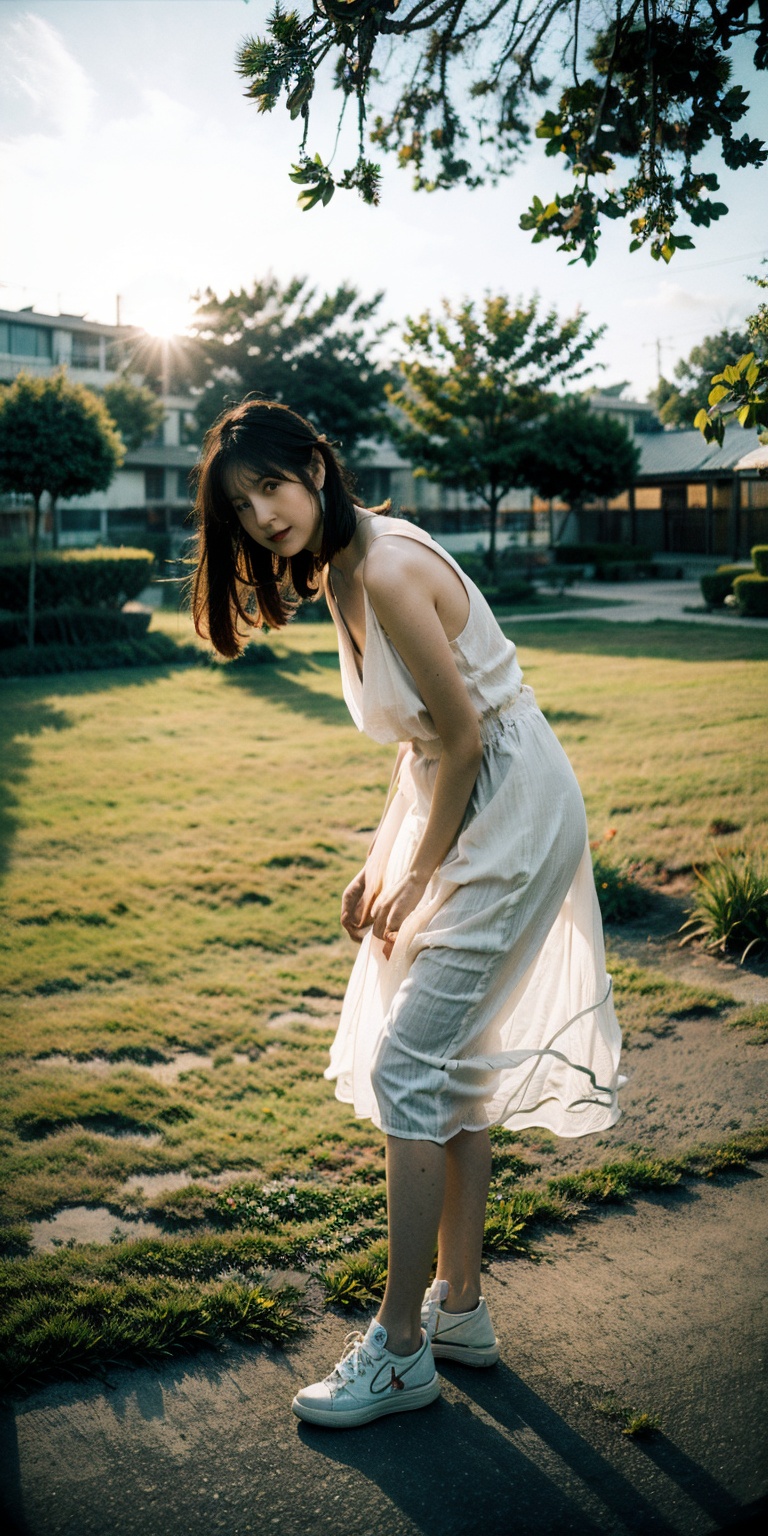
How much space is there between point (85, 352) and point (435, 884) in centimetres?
5148

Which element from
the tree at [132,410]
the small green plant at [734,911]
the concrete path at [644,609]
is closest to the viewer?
Answer: the small green plant at [734,911]

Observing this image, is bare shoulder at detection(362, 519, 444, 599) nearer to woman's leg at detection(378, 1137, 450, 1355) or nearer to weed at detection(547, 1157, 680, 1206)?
woman's leg at detection(378, 1137, 450, 1355)

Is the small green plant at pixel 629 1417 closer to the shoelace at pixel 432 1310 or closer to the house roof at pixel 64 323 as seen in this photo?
the shoelace at pixel 432 1310

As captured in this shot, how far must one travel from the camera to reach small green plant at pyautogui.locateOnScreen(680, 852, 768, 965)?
4.75 meters

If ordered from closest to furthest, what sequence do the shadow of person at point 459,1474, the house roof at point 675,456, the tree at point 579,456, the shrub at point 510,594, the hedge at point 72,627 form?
the shadow of person at point 459,1474 < the hedge at point 72,627 < the shrub at point 510,594 < the tree at point 579,456 < the house roof at point 675,456

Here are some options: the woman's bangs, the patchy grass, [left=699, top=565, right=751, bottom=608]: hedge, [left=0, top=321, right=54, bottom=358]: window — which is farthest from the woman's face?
[left=0, top=321, right=54, bottom=358]: window

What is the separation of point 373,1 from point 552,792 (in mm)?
2242

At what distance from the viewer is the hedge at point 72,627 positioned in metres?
16.1

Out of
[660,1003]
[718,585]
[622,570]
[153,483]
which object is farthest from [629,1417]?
[153,483]

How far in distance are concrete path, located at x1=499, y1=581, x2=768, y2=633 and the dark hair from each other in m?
14.5

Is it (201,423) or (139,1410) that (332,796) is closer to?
(139,1410)

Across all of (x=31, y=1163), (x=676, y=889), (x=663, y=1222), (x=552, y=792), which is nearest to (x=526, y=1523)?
(x=663, y=1222)

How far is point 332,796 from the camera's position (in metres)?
8.32


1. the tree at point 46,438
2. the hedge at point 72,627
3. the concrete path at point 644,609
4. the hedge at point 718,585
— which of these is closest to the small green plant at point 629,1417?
the tree at point 46,438
